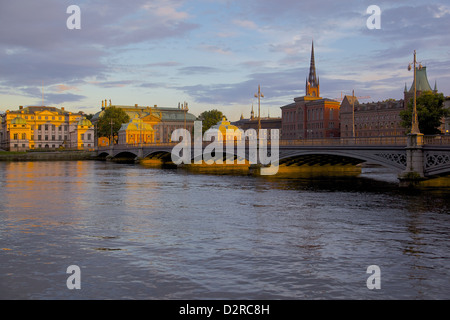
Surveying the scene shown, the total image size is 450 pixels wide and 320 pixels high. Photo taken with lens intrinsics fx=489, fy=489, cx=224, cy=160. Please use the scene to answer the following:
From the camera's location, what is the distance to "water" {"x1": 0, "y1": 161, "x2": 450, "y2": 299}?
43.7 ft

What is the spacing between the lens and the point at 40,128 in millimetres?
183000

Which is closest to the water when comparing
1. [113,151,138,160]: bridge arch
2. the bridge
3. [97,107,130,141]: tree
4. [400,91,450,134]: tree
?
the bridge

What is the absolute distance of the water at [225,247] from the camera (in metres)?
13.3

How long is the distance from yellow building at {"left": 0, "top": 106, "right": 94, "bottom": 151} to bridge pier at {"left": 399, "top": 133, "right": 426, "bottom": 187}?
154 m

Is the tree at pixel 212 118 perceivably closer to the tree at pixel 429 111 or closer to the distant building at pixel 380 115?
the distant building at pixel 380 115

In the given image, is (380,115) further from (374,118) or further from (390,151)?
(390,151)

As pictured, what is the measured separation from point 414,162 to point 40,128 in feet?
544

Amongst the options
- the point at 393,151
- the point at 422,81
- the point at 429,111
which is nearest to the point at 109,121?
the point at 422,81

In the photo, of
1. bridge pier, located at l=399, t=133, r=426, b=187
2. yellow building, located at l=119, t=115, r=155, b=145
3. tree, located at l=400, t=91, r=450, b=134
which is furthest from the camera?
yellow building, located at l=119, t=115, r=155, b=145

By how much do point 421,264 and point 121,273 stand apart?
9.57m

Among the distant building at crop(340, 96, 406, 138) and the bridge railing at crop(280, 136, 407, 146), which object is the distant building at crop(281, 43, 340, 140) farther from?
the bridge railing at crop(280, 136, 407, 146)
